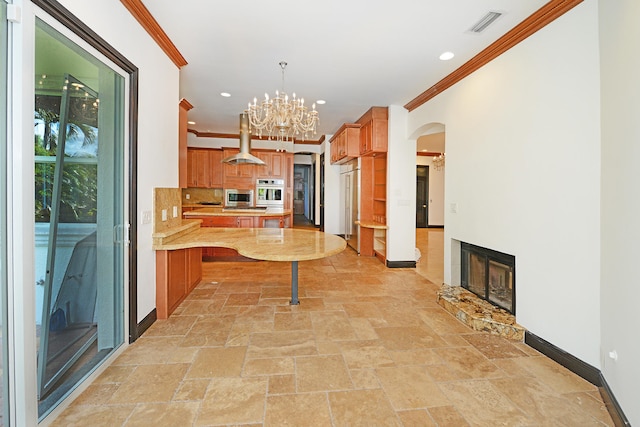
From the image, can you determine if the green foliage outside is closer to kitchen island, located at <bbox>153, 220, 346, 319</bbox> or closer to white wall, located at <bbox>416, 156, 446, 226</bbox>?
kitchen island, located at <bbox>153, 220, 346, 319</bbox>

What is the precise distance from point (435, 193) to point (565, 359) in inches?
360

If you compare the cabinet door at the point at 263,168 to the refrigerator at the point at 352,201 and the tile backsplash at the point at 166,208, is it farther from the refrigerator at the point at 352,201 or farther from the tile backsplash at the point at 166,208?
the tile backsplash at the point at 166,208

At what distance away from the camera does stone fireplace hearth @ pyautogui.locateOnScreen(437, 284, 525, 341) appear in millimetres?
2496

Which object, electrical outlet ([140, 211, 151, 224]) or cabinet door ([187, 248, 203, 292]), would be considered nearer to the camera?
electrical outlet ([140, 211, 151, 224])

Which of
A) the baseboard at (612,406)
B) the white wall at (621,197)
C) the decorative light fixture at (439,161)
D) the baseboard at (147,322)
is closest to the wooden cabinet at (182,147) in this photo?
the baseboard at (147,322)

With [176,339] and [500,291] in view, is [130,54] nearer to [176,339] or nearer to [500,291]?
[176,339]

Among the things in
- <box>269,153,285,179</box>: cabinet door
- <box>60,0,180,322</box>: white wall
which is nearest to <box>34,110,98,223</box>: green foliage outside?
<box>60,0,180,322</box>: white wall

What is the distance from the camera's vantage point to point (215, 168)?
7.35 metres

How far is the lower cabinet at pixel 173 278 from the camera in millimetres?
2746

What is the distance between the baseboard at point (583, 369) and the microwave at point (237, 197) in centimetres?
645

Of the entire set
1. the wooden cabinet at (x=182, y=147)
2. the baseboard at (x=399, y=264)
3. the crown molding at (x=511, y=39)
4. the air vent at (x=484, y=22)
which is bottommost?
the baseboard at (x=399, y=264)

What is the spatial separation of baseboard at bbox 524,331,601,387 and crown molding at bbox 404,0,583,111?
8.48ft

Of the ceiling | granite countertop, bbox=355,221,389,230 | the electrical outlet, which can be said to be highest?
the ceiling

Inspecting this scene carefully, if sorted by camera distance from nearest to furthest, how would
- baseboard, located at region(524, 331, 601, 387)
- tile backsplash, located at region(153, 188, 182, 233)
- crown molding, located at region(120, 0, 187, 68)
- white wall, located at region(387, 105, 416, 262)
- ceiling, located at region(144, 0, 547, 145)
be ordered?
baseboard, located at region(524, 331, 601, 387) < crown molding, located at region(120, 0, 187, 68) < ceiling, located at region(144, 0, 547, 145) < tile backsplash, located at region(153, 188, 182, 233) < white wall, located at region(387, 105, 416, 262)
